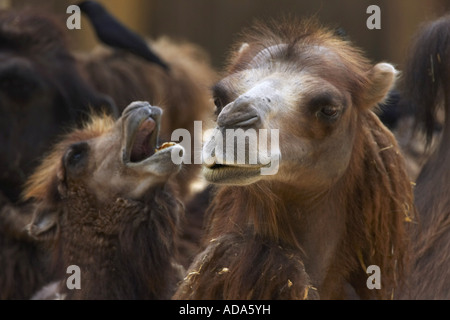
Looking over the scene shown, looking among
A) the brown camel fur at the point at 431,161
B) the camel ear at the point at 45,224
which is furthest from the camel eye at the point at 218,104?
the camel ear at the point at 45,224

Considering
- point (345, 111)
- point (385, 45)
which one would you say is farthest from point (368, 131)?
point (385, 45)

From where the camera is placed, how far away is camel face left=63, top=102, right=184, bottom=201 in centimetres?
455

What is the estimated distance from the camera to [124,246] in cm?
471

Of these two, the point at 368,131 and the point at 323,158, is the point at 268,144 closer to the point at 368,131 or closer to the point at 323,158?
the point at 323,158

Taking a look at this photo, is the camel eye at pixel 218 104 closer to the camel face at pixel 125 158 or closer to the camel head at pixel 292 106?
the camel head at pixel 292 106

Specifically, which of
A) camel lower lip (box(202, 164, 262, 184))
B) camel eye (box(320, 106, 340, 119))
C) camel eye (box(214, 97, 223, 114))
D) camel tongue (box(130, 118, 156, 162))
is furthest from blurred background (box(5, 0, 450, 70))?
camel lower lip (box(202, 164, 262, 184))

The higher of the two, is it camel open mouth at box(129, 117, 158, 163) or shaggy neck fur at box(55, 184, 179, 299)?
camel open mouth at box(129, 117, 158, 163)

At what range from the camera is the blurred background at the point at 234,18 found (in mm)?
10625

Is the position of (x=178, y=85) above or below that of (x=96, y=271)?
above

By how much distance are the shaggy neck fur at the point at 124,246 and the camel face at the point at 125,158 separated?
0.07 meters

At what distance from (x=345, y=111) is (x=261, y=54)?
434 millimetres

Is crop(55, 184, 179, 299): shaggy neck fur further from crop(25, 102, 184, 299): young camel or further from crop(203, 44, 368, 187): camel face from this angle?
crop(203, 44, 368, 187): camel face

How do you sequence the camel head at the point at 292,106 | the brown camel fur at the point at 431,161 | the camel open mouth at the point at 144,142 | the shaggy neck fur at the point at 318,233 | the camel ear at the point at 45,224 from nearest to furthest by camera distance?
the camel head at the point at 292,106 < the shaggy neck fur at the point at 318,233 < the brown camel fur at the point at 431,161 < the camel open mouth at the point at 144,142 < the camel ear at the point at 45,224

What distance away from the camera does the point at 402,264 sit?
4109mm
